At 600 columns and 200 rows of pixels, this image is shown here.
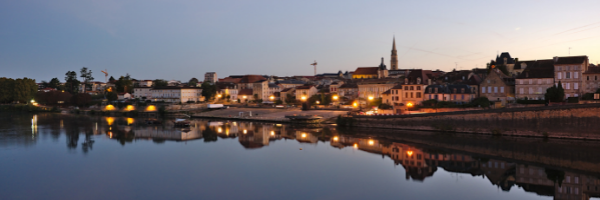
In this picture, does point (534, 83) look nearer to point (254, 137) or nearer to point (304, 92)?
point (254, 137)

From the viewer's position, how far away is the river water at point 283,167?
15680 mm

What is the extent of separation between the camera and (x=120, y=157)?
2297cm

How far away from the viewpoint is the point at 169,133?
114 feet

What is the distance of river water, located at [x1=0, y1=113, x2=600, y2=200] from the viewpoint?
51.4 ft

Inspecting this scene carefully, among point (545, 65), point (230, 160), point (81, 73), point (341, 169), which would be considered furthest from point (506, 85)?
point (81, 73)

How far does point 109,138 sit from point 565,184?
3104cm

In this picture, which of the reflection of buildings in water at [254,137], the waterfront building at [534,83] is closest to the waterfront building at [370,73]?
the waterfront building at [534,83]

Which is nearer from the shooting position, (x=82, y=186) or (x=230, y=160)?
(x=82, y=186)

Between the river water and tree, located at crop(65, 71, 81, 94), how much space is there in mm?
59642

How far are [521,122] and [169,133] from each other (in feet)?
95.9

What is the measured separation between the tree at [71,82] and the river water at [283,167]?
59642mm

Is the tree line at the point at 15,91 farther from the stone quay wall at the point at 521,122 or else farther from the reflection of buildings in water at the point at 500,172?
the reflection of buildings in water at the point at 500,172

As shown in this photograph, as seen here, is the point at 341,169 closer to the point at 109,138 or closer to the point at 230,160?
the point at 230,160

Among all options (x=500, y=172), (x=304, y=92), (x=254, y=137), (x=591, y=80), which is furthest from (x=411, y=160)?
(x=304, y=92)
